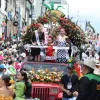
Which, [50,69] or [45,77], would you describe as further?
[50,69]

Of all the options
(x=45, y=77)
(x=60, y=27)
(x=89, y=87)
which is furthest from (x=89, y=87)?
(x=60, y=27)

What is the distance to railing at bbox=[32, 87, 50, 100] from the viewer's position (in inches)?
516

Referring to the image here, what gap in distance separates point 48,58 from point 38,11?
326 ft

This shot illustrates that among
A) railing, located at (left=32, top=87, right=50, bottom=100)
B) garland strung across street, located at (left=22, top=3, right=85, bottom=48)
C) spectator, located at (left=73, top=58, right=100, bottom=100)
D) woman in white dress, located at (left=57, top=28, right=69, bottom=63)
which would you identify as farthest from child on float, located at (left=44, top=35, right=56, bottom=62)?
spectator, located at (left=73, top=58, right=100, bottom=100)

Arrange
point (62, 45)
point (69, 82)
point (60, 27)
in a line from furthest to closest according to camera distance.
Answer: point (60, 27) < point (62, 45) < point (69, 82)

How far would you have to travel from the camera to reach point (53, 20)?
18.3m

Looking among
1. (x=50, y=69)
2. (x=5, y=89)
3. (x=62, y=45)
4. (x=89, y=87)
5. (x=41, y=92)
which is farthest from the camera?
(x=62, y=45)

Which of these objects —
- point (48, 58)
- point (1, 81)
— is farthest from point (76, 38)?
point (1, 81)

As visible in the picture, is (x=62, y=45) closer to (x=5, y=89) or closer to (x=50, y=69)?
(x=50, y=69)

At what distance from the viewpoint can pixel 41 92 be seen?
13.1 metres

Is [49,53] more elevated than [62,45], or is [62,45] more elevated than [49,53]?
[62,45]

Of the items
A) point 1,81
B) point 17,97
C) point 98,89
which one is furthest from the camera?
point 17,97

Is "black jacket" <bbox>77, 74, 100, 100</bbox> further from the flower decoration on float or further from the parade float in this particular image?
the flower decoration on float

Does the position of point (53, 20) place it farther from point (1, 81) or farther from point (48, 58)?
point (1, 81)
